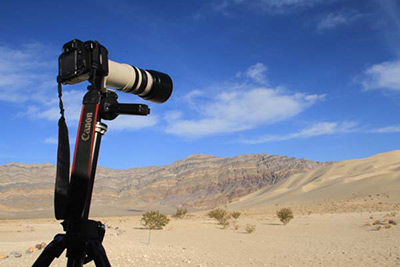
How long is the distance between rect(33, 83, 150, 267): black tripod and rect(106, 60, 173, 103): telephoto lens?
0.31m

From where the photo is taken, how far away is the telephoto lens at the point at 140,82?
243 cm

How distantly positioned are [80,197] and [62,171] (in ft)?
0.90

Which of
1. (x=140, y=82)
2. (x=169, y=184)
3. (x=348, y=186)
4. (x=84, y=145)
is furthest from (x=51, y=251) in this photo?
(x=169, y=184)

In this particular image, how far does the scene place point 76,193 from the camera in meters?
1.92

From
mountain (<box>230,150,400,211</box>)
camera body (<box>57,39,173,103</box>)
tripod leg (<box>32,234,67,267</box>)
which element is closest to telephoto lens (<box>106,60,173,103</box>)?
camera body (<box>57,39,173,103</box>)

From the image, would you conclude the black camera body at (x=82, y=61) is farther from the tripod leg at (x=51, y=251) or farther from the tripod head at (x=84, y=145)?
the tripod leg at (x=51, y=251)

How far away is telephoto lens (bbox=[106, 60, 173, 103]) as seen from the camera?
7.97 feet

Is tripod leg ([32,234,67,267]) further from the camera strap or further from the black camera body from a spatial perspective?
the black camera body

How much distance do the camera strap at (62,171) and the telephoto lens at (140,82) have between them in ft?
1.32

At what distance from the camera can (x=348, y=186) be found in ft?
185

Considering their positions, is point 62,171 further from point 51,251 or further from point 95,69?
point 95,69

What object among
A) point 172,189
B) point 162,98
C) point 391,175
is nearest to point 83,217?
point 162,98

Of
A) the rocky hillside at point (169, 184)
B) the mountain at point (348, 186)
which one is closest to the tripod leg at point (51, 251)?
the mountain at point (348, 186)

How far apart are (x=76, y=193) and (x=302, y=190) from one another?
218ft
